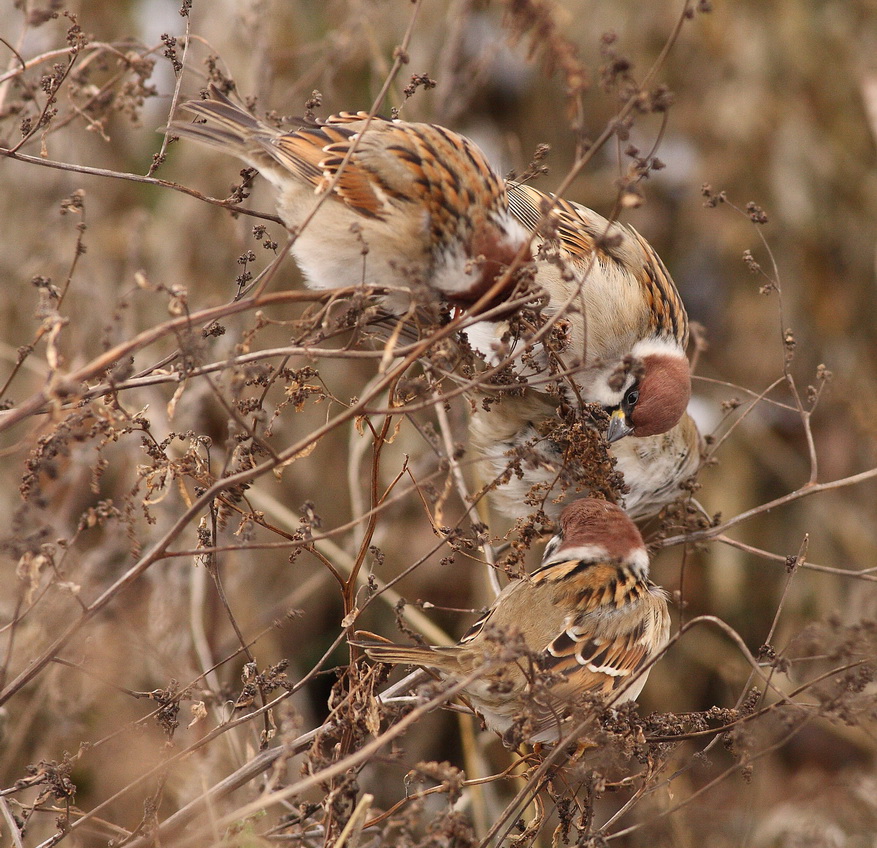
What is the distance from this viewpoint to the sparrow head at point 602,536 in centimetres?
317

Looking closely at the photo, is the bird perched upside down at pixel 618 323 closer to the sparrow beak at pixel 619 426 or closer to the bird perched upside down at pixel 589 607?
the sparrow beak at pixel 619 426

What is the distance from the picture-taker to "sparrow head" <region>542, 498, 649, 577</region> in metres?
3.17

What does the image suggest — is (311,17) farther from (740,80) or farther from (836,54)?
(836,54)

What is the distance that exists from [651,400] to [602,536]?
21.5 inches

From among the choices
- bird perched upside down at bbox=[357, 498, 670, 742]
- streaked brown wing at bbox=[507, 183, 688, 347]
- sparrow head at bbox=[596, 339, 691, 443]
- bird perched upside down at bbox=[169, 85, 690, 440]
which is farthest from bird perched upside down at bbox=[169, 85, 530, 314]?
bird perched upside down at bbox=[357, 498, 670, 742]

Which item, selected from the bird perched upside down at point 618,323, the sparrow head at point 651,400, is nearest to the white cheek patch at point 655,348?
the bird perched upside down at point 618,323

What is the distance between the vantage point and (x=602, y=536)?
317cm

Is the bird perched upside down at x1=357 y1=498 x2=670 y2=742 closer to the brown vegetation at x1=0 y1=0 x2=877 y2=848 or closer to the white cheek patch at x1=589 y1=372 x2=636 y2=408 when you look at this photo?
the brown vegetation at x1=0 y1=0 x2=877 y2=848

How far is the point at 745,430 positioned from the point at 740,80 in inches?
80.0

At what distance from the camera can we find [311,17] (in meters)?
5.92

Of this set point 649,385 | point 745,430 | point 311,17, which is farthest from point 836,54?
point 649,385

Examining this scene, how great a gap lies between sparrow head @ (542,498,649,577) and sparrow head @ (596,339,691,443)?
343mm

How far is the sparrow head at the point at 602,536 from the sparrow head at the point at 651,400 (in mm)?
343

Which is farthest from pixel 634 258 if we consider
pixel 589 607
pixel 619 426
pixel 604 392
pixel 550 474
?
pixel 589 607
